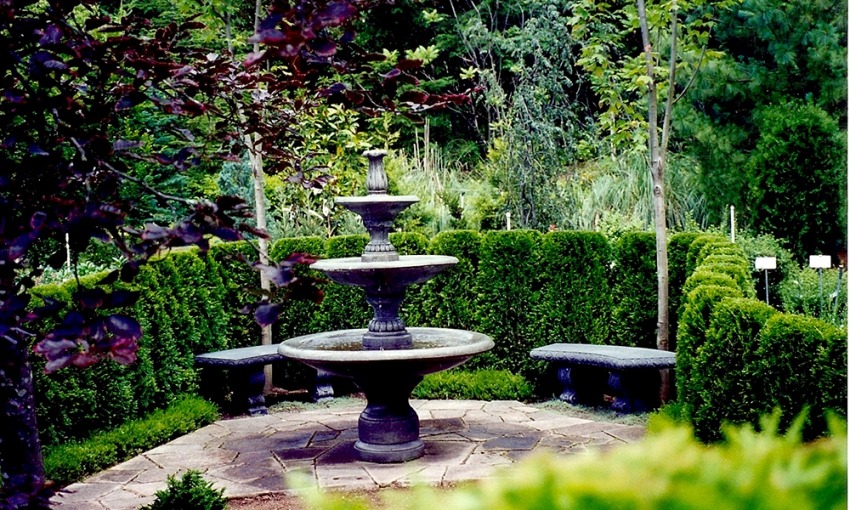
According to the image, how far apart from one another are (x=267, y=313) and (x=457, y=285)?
21.9 ft

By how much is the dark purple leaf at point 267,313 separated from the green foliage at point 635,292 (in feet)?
20.6

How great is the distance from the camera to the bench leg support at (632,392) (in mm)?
7332

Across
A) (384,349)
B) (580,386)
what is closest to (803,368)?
(384,349)

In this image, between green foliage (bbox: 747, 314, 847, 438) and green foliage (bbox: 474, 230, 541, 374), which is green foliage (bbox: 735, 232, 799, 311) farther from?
green foliage (bbox: 747, 314, 847, 438)

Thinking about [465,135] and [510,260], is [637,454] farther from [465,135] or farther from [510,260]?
[465,135]

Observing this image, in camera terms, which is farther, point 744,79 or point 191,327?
point 744,79

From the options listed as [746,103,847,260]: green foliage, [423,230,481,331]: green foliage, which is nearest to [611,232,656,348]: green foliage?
[423,230,481,331]: green foliage

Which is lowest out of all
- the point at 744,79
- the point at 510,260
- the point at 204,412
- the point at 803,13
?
the point at 204,412

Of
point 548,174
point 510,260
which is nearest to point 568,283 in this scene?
point 510,260

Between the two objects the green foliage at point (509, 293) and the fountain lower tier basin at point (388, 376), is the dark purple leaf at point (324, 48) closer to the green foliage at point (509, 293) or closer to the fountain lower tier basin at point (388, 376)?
the fountain lower tier basin at point (388, 376)

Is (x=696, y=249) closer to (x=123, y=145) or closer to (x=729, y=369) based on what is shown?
(x=729, y=369)

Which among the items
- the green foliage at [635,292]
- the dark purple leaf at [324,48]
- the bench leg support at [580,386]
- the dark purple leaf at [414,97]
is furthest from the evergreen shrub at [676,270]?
the dark purple leaf at [324,48]

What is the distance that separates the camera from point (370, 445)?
20.2 ft

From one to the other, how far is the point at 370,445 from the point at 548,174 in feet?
18.1
